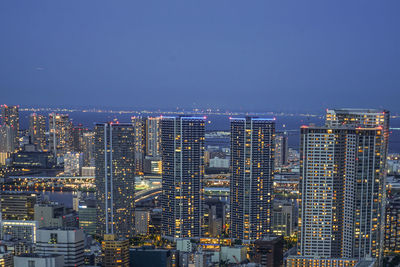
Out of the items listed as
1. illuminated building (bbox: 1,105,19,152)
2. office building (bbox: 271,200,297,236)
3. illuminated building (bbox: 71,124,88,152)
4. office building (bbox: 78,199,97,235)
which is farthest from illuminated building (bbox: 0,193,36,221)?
illuminated building (bbox: 71,124,88,152)

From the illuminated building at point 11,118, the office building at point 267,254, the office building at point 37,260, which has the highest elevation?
the illuminated building at point 11,118

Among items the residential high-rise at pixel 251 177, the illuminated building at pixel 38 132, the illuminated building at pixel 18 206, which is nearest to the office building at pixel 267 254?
A: the residential high-rise at pixel 251 177

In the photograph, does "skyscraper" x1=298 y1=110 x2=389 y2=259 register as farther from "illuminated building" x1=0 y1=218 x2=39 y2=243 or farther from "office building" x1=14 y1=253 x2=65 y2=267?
"illuminated building" x1=0 y1=218 x2=39 y2=243

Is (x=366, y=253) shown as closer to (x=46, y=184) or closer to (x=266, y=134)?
(x=266, y=134)

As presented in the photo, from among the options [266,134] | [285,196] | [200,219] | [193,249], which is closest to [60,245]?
[193,249]

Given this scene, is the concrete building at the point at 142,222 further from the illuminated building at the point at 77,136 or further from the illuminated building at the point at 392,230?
the illuminated building at the point at 77,136

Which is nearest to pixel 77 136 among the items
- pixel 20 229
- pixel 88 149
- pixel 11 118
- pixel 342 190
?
pixel 11 118

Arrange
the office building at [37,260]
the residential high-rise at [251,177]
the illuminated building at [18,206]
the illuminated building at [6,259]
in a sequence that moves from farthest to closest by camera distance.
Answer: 1. the illuminated building at [18,206]
2. the residential high-rise at [251,177]
3. the illuminated building at [6,259]
4. the office building at [37,260]
